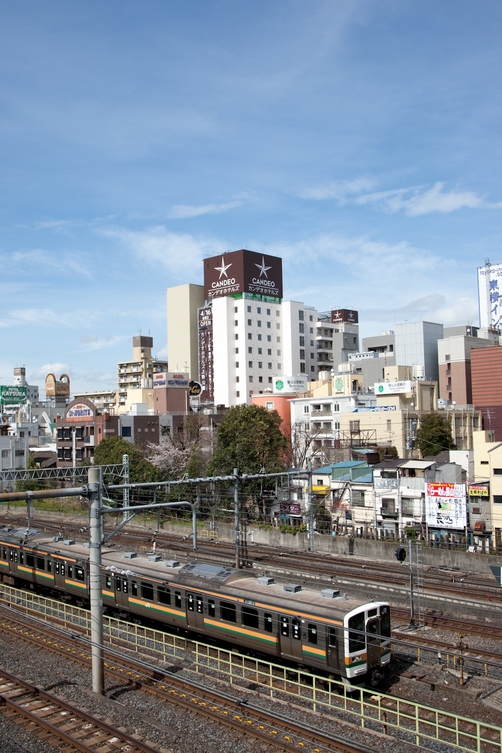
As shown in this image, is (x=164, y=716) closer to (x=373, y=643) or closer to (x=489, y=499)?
(x=373, y=643)

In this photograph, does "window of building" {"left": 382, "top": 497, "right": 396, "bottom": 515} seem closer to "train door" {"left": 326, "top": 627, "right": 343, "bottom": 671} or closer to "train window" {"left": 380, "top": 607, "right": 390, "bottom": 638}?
"train window" {"left": 380, "top": 607, "right": 390, "bottom": 638}

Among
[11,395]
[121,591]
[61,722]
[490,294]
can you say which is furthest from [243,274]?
[61,722]

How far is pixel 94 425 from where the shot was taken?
2562 inches

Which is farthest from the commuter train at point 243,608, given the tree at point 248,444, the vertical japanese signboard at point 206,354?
the vertical japanese signboard at point 206,354

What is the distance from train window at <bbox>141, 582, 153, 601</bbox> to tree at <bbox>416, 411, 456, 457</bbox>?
36.8 meters

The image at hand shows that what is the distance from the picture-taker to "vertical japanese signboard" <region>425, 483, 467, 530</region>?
31.5 m

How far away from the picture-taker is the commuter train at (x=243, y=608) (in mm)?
14648

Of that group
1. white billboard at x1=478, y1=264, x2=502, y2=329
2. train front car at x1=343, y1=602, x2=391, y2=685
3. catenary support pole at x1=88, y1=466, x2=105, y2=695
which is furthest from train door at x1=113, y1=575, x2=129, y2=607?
white billboard at x1=478, y1=264, x2=502, y2=329

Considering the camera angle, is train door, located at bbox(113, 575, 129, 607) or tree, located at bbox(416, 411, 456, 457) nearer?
train door, located at bbox(113, 575, 129, 607)

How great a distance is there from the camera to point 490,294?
330ft

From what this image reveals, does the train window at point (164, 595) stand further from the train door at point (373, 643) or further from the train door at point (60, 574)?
the train door at point (373, 643)

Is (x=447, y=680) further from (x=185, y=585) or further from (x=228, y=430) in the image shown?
(x=228, y=430)

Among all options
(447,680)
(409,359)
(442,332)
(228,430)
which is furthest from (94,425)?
(447,680)

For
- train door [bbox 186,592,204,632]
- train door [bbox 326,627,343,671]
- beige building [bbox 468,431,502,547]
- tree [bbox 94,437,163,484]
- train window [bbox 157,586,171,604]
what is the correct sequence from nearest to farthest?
train door [bbox 326,627,343,671]
train door [bbox 186,592,204,632]
train window [bbox 157,586,171,604]
beige building [bbox 468,431,502,547]
tree [bbox 94,437,163,484]
